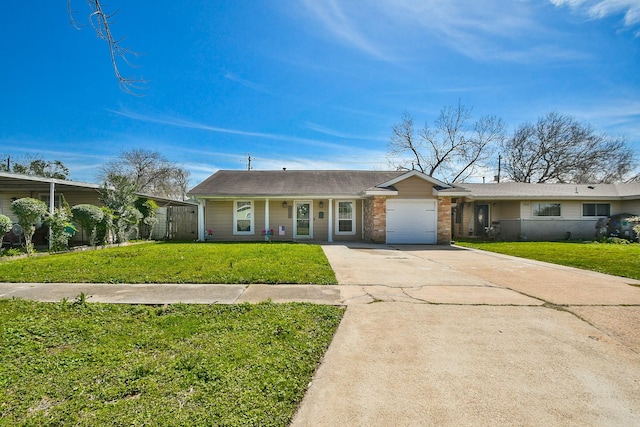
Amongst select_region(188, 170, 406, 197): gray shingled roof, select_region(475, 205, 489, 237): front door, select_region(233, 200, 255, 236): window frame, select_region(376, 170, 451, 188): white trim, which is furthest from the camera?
select_region(475, 205, 489, 237): front door

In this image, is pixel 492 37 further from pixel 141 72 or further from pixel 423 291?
pixel 141 72

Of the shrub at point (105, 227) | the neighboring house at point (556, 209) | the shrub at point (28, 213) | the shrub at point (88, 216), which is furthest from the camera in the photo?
the neighboring house at point (556, 209)

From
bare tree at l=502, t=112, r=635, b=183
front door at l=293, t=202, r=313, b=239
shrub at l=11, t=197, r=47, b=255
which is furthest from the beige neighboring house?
bare tree at l=502, t=112, r=635, b=183

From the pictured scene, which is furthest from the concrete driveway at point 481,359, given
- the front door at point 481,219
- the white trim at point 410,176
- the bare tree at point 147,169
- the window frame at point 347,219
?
the bare tree at point 147,169

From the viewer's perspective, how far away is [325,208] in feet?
49.2

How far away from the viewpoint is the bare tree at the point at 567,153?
90.8ft

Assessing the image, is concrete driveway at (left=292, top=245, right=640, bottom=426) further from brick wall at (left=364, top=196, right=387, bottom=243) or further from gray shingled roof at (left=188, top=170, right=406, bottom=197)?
gray shingled roof at (left=188, top=170, right=406, bottom=197)

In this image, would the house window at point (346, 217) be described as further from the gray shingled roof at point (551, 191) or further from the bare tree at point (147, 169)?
the bare tree at point (147, 169)

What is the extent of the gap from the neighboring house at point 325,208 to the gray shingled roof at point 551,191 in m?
3.37

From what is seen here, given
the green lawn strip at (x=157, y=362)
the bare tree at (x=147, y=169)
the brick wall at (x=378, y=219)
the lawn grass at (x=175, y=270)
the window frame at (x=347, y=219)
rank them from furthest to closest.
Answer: the bare tree at (x=147, y=169)
the window frame at (x=347, y=219)
the brick wall at (x=378, y=219)
the lawn grass at (x=175, y=270)
the green lawn strip at (x=157, y=362)

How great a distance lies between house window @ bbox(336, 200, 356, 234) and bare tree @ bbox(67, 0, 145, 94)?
40.7ft

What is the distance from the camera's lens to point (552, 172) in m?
29.5

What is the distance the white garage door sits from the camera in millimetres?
13766

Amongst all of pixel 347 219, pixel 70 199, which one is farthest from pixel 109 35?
pixel 70 199
